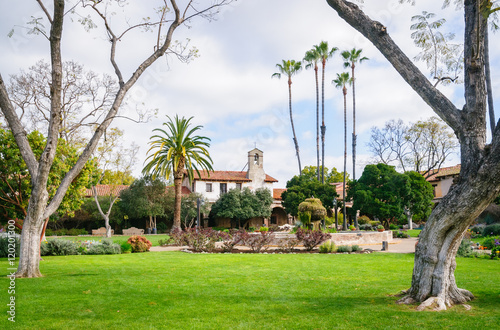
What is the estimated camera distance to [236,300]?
6840 millimetres

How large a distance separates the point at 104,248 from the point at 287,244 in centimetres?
852

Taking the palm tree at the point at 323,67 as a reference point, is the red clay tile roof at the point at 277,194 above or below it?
below

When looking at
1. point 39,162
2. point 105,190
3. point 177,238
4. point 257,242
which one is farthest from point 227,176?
point 39,162

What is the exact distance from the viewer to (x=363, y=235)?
22344mm

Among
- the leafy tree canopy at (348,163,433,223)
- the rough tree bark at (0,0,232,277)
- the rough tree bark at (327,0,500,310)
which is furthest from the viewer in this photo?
the leafy tree canopy at (348,163,433,223)

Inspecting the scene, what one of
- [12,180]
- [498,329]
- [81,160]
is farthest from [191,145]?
[498,329]

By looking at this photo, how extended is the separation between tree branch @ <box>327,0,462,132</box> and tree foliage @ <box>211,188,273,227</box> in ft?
118

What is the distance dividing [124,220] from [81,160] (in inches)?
1329

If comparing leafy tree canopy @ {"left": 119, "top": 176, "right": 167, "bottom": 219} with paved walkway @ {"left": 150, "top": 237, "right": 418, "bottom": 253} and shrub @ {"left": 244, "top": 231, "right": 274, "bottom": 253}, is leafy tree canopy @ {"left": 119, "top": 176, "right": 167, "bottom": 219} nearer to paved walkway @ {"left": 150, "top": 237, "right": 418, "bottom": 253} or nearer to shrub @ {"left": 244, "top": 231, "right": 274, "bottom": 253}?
paved walkway @ {"left": 150, "top": 237, "right": 418, "bottom": 253}

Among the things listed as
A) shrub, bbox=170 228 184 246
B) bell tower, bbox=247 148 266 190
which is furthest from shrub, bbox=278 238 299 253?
Answer: bell tower, bbox=247 148 266 190

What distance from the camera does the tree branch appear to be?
6.08 m

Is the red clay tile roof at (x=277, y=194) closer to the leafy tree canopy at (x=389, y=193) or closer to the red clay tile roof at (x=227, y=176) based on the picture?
the red clay tile roof at (x=227, y=176)

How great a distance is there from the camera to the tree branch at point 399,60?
19.9 ft

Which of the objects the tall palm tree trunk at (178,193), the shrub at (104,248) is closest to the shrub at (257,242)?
the shrub at (104,248)
